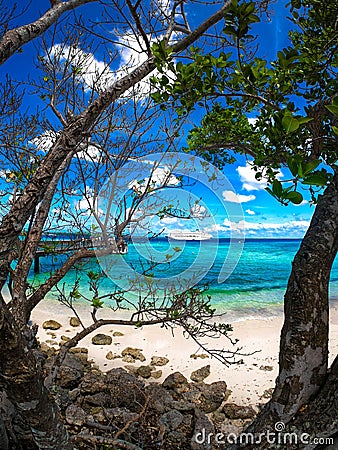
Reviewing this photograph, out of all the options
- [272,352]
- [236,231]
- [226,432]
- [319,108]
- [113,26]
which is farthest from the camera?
[272,352]

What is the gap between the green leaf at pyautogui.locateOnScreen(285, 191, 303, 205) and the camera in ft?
2.80

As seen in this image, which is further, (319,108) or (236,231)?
(236,231)

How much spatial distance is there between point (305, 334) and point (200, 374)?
3274 mm

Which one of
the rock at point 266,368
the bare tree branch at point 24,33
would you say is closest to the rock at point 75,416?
the bare tree branch at point 24,33

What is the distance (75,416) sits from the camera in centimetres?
290

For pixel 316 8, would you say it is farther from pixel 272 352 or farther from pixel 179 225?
pixel 272 352

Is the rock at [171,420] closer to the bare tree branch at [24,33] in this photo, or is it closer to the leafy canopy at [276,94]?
the leafy canopy at [276,94]

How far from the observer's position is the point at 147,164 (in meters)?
3.31

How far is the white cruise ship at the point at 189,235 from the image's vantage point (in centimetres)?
318

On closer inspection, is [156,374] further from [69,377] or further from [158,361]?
[69,377]

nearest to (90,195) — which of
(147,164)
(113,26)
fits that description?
(147,164)

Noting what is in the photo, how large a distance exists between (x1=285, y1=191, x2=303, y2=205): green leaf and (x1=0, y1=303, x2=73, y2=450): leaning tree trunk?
2.96 ft

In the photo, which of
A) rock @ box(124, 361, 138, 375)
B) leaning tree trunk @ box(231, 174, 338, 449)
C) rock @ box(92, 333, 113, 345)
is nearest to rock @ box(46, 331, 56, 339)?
rock @ box(92, 333, 113, 345)

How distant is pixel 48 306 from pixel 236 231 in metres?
7.13
